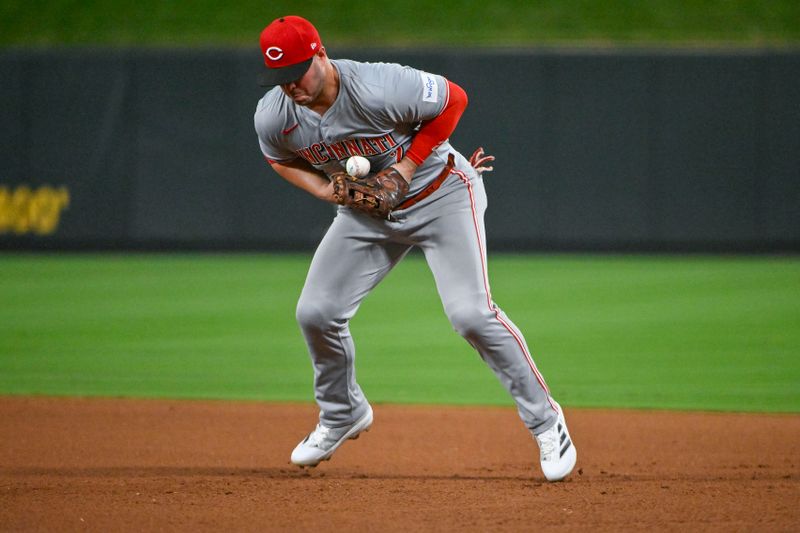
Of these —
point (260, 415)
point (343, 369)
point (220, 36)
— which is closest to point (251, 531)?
point (343, 369)

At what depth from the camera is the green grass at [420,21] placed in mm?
16938

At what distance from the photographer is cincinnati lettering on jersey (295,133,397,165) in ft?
14.7

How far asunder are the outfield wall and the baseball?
32.4ft

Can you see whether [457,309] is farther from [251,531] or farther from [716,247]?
[716,247]

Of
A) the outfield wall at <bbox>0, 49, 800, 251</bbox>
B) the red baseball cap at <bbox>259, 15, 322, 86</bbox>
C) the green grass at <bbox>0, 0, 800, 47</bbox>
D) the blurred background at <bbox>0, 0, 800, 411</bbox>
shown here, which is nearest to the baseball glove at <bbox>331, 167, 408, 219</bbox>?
the red baseball cap at <bbox>259, 15, 322, 86</bbox>

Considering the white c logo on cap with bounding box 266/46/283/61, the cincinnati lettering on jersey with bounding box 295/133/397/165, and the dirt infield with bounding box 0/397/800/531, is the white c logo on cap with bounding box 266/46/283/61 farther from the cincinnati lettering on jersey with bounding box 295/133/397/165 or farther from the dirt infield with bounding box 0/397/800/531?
the dirt infield with bounding box 0/397/800/531

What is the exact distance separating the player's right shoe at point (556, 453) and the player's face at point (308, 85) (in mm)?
1634

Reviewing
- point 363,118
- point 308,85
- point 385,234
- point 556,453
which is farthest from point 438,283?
point 308,85

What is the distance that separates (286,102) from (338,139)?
26 cm

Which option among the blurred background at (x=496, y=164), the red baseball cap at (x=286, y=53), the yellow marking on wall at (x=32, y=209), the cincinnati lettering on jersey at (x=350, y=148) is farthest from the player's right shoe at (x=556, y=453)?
the yellow marking on wall at (x=32, y=209)

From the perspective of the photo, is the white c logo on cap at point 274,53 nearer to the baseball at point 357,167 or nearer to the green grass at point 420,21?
the baseball at point 357,167

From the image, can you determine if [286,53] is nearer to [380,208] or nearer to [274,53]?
[274,53]

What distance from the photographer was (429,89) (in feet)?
14.6

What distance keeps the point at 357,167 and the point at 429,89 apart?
0.43m
